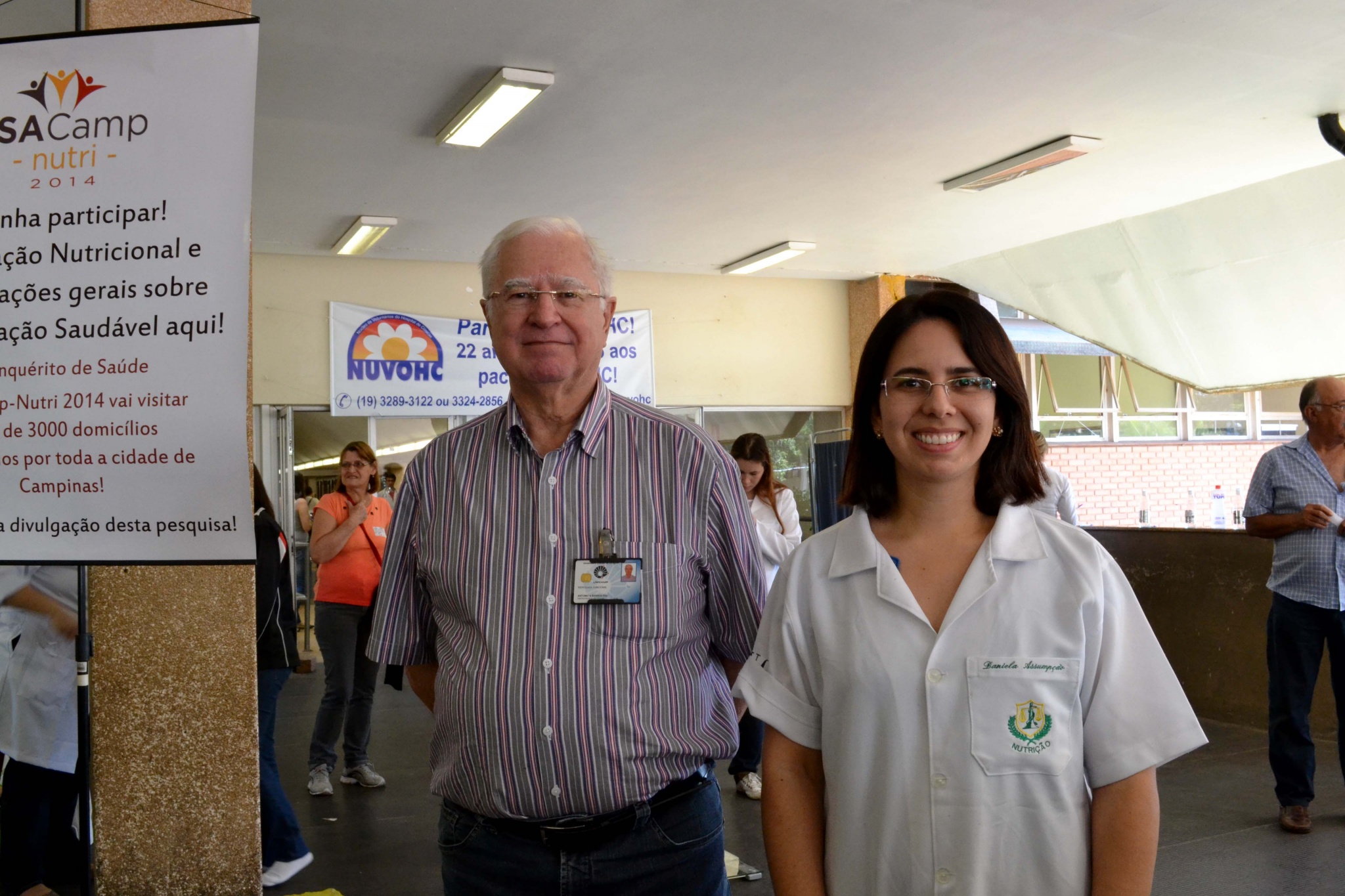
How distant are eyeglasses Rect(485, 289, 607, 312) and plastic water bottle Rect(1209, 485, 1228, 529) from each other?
44.8ft

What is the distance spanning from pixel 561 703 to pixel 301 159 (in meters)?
6.09

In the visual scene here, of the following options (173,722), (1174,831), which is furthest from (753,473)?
(173,722)

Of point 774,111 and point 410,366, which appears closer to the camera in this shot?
point 774,111

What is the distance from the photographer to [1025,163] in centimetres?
743

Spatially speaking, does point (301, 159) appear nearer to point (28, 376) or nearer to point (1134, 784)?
point (28, 376)

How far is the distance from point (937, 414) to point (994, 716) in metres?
0.41

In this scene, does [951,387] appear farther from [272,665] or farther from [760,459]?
[760,459]

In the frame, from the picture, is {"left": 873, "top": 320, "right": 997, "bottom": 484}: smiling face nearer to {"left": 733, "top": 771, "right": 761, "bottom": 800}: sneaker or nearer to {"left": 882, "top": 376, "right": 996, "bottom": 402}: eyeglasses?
{"left": 882, "top": 376, "right": 996, "bottom": 402}: eyeglasses

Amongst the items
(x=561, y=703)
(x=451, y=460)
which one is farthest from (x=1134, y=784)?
(x=451, y=460)

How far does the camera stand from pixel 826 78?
5.90 meters

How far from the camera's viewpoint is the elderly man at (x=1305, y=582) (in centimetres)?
450

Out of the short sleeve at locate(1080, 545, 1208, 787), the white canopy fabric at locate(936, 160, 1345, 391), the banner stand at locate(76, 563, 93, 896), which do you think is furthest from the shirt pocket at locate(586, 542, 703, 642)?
the white canopy fabric at locate(936, 160, 1345, 391)

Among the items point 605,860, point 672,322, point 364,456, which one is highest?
point 672,322

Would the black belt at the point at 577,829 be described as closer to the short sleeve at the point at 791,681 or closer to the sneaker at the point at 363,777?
the short sleeve at the point at 791,681
